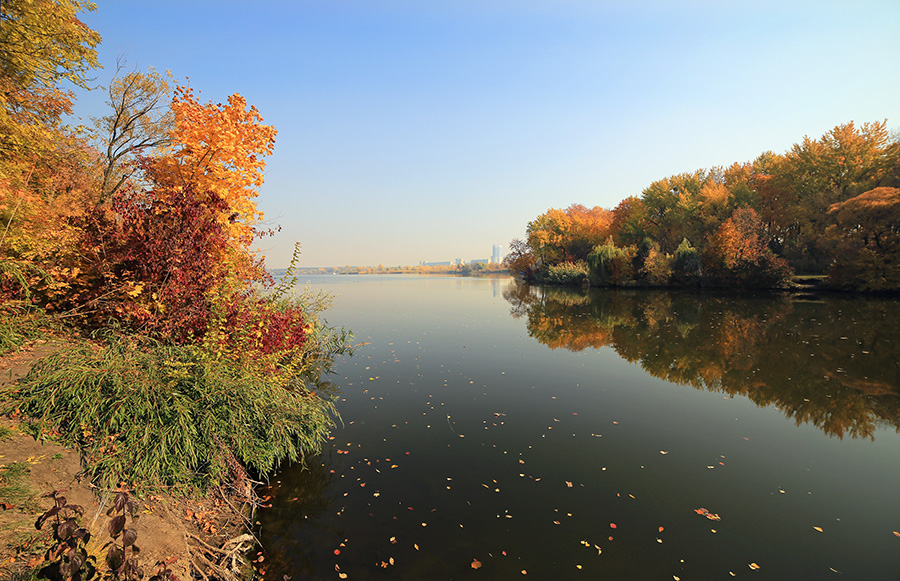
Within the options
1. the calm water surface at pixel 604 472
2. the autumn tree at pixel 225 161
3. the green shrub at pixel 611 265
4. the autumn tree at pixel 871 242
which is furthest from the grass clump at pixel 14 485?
the green shrub at pixel 611 265

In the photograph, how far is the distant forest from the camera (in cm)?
3130

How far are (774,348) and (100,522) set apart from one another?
1990cm

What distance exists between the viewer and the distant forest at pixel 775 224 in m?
31.3

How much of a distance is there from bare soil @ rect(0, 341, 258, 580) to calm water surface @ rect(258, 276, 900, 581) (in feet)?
1.75

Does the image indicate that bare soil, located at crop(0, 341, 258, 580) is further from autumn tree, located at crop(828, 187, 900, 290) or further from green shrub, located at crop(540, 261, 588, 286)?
green shrub, located at crop(540, 261, 588, 286)

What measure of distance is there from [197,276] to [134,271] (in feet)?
4.20

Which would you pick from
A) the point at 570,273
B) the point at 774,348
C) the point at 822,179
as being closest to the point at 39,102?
the point at 774,348

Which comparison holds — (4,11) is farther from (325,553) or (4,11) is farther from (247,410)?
(325,553)

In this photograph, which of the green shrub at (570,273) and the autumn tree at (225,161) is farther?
the green shrub at (570,273)

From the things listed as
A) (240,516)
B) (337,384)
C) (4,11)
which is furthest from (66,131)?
(240,516)

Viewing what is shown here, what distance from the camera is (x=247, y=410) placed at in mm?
5180

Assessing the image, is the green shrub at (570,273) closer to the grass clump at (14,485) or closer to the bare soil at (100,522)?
the bare soil at (100,522)

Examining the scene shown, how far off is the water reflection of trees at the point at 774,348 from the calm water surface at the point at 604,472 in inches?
4.6

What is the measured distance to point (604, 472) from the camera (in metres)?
5.95
